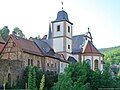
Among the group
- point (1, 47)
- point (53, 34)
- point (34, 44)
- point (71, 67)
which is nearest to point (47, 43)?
point (53, 34)

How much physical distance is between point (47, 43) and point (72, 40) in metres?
6.04

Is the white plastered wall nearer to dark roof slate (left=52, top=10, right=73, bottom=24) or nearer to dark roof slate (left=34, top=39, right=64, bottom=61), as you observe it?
dark roof slate (left=34, top=39, right=64, bottom=61)

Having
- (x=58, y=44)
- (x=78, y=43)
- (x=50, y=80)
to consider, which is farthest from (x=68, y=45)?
(x=50, y=80)

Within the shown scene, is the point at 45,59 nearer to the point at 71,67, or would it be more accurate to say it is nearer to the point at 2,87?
the point at 2,87

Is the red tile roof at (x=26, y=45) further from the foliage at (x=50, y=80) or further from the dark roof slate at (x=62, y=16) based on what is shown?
the dark roof slate at (x=62, y=16)

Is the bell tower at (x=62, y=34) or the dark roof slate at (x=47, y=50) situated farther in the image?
the bell tower at (x=62, y=34)

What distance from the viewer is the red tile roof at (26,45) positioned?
1987 inches

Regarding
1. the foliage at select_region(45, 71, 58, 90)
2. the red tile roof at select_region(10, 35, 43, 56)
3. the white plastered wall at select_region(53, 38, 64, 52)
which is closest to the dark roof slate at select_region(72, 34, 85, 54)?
the white plastered wall at select_region(53, 38, 64, 52)

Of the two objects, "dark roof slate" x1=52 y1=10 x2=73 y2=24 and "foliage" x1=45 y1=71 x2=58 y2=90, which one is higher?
"dark roof slate" x1=52 y1=10 x2=73 y2=24

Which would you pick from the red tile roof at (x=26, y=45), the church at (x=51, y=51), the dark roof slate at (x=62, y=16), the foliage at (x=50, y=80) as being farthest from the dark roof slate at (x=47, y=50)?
the foliage at (x=50, y=80)

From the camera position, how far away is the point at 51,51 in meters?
59.5

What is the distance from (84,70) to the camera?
120 feet

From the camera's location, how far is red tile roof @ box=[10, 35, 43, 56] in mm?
50481

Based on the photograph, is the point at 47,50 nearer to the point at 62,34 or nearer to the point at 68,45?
the point at 62,34
